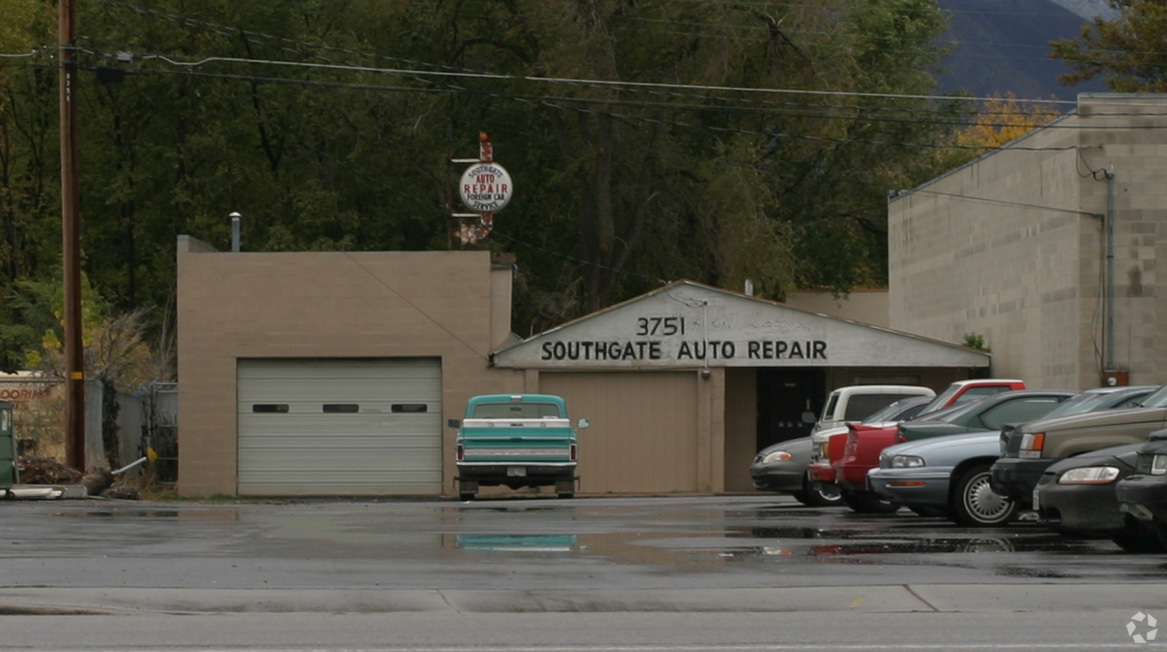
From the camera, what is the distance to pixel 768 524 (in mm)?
20391

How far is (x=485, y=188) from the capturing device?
124 ft

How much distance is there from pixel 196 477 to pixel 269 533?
54.2ft

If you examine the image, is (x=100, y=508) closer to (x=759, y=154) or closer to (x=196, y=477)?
(x=196, y=477)

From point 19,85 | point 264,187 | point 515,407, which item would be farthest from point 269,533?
point 19,85

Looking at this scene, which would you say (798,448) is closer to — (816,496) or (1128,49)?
(816,496)

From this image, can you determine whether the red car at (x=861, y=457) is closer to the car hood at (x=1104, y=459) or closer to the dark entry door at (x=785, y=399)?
the car hood at (x=1104, y=459)

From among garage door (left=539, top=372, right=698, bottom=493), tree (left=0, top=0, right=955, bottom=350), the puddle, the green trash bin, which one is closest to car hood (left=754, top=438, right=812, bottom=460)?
the puddle

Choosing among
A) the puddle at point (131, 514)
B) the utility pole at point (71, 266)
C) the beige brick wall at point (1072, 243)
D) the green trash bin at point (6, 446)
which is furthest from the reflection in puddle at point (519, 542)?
the beige brick wall at point (1072, 243)

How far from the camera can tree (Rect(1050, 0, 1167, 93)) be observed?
60.2 meters

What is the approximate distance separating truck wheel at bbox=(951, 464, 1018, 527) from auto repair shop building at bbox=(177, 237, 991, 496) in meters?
15.8

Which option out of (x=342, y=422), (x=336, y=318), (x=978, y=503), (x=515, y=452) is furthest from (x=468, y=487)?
(x=978, y=503)

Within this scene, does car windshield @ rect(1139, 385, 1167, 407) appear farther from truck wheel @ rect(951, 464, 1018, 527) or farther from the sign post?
the sign post

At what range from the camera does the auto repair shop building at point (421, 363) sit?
34781mm

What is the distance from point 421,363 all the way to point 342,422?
6.33 feet
